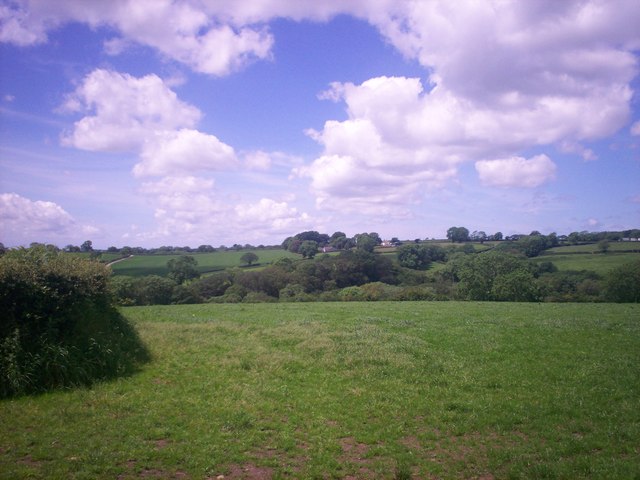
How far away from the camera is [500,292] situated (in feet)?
170

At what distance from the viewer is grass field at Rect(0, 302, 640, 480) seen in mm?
7211

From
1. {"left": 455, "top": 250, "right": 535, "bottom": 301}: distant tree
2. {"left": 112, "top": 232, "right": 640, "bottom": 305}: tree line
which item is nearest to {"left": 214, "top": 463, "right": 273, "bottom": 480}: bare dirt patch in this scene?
{"left": 112, "top": 232, "right": 640, "bottom": 305}: tree line

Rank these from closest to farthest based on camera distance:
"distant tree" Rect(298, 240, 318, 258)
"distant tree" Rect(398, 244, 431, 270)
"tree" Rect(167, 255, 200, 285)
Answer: "tree" Rect(167, 255, 200, 285)
"distant tree" Rect(398, 244, 431, 270)
"distant tree" Rect(298, 240, 318, 258)

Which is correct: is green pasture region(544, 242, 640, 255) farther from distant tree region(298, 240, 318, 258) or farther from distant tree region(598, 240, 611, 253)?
distant tree region(298, 240, 318, 258)

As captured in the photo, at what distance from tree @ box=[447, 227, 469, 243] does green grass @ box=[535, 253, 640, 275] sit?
135 feet

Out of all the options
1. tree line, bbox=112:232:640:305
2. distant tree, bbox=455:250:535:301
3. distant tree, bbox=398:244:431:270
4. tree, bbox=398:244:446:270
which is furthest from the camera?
tree, bbox=398:244:446:270

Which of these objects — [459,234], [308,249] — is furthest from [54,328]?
[459,234]

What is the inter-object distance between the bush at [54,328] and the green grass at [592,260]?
8352 centimetres

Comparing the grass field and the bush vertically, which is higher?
the bush

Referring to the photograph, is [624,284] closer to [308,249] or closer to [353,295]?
[353,295]

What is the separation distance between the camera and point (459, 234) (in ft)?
458

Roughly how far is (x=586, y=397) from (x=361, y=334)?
900cm

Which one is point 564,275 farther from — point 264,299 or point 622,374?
point 622,374

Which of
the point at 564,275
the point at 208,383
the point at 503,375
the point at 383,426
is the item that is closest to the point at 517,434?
the point at 383,426
